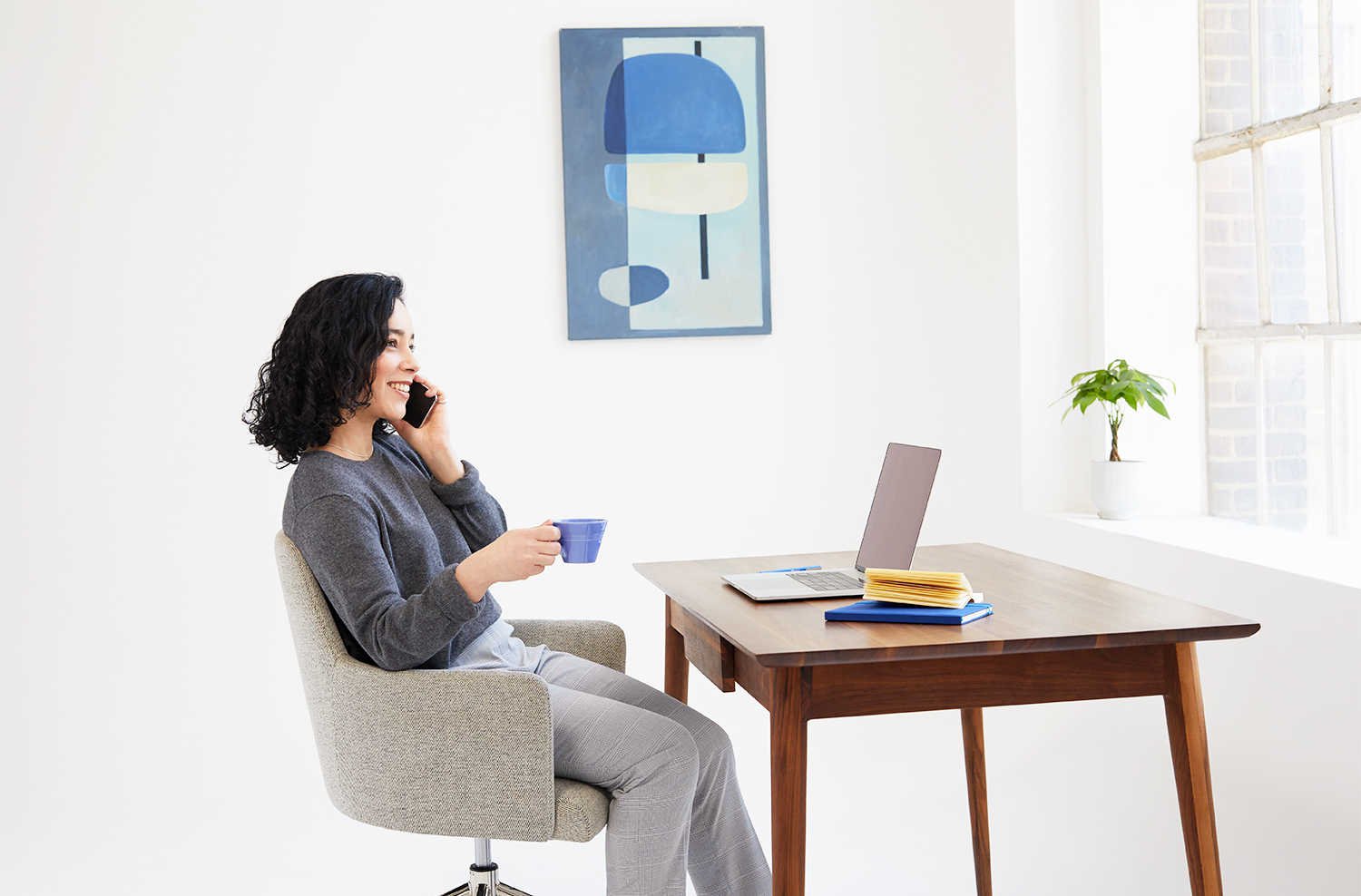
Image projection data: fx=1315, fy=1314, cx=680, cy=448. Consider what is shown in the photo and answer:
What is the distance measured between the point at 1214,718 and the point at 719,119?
2.06 metres

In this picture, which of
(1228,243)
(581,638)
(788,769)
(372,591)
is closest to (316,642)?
(372,591)

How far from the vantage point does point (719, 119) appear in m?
3.73

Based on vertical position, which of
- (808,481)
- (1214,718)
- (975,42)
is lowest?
(1214,718)

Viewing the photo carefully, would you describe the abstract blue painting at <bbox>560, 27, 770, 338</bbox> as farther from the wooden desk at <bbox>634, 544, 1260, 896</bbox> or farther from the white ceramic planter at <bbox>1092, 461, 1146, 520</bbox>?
the wooden desk at <bbox>634, 544, 1260, 896</bbox>

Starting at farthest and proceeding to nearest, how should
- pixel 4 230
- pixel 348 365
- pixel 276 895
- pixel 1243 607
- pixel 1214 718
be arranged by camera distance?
pixel 4 230 → pixel 1214 718 → pixel 1243 607 → pixel 276 895 → pixel 348 365

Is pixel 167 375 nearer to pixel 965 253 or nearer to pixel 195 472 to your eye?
pixel 195 472

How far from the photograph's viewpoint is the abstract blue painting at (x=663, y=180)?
12.1ft

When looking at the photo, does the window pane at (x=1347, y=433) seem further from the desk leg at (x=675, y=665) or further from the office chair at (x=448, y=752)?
the office chair at (x=448, y=752)

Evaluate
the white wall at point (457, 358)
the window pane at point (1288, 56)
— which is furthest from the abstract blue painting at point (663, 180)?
the window pane at point (1288, 56)

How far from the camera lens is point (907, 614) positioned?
185 centimetres

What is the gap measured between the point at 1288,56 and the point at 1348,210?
18.5 inches

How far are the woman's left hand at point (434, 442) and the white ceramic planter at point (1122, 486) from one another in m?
2.03

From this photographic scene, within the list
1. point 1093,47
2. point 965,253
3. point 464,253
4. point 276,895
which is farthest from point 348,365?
point 1093,47

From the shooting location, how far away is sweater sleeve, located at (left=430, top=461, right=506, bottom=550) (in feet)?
7.66
